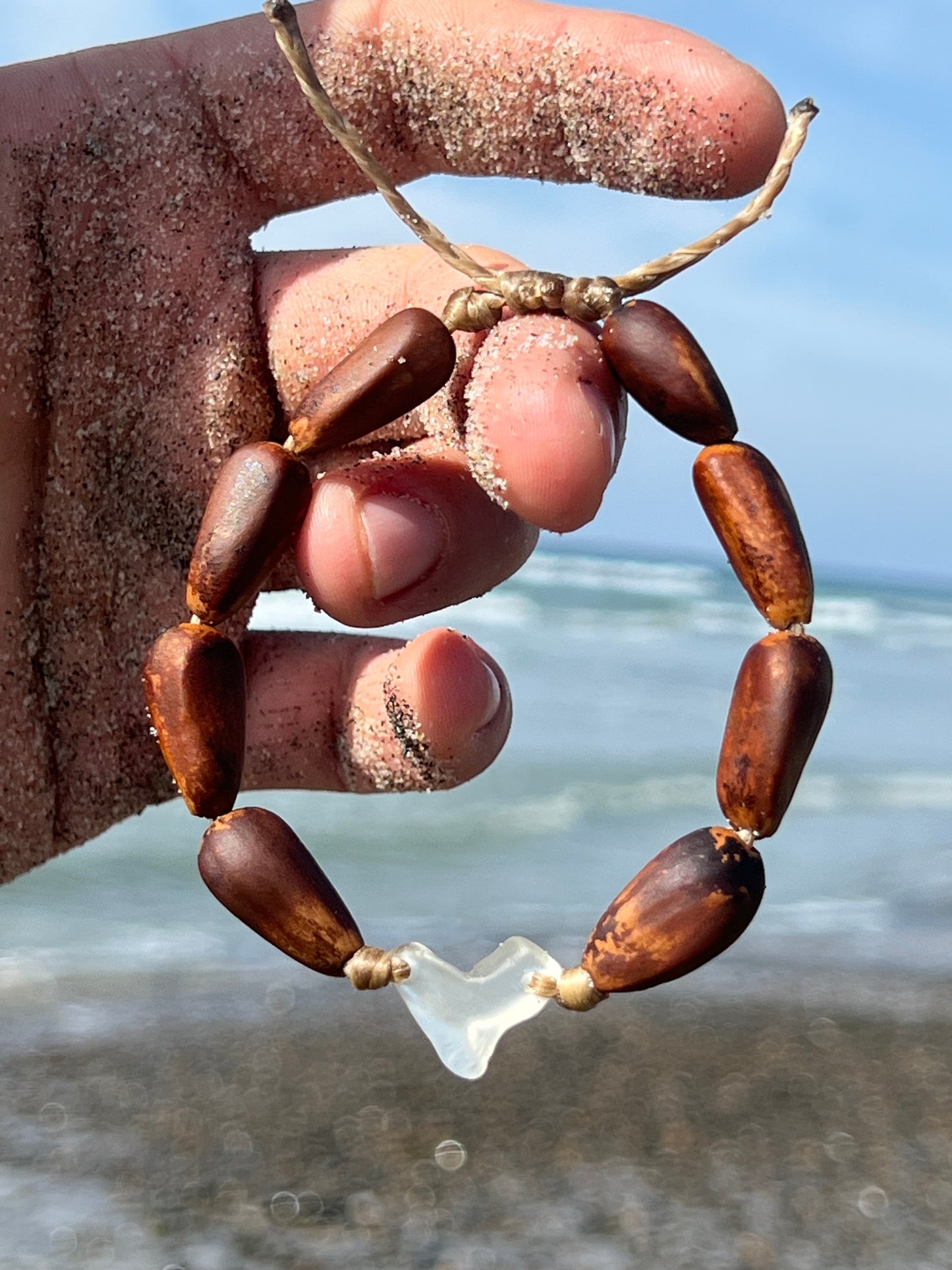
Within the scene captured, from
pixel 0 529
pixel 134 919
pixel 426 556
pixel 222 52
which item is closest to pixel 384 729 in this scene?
pixel 426 556

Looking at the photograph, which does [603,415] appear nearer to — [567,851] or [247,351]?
→ [247,351]

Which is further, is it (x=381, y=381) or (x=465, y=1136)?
(x=465, y=1136)

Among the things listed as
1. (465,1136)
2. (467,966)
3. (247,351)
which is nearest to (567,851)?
(467,966)

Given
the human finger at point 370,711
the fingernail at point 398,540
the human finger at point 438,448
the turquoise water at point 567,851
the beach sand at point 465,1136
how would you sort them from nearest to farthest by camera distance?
the human finger at point 438,448, the fingernail at point 398,540, the human finger at point 370,711, the beach sand at point 465,1136, the turquoise water at point 567,851

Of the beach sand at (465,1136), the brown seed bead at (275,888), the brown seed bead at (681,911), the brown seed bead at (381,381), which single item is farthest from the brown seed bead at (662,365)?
the beach sand at (465,1136)

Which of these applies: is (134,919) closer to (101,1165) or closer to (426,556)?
(101,1165)

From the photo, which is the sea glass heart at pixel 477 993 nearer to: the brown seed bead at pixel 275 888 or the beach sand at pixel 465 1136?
the brown seed bead at pixel 275 888

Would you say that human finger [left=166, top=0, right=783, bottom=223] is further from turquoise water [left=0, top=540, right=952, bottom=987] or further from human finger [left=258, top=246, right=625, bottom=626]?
turquoise water [left=0, top=540, right=952, bottom=987]

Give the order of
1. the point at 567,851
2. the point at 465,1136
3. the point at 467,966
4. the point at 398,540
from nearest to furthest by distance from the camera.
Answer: the point at 398,540 < the point at 465,1136 < the point at 467,966 < the point at 567,851
